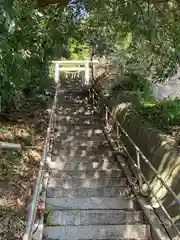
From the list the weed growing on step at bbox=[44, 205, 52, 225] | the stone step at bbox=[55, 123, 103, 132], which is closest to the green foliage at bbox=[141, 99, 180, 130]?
the stone step at bbox=[55, 123, 103, 132]

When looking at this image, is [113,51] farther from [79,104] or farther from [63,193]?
[63,193]

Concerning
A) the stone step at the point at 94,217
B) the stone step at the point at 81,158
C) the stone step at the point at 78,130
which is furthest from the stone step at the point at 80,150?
the stone step at the point at 94,217

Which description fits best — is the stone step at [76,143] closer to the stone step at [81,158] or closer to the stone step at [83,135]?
the stone step at [83,135]

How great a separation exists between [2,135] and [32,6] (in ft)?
9.78

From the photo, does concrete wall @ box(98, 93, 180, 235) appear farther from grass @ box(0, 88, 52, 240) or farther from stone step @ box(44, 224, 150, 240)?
grass @ box(0, 88, 52, 240)

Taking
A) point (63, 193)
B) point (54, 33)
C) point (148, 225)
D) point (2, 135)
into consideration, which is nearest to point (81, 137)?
point (2, 135)

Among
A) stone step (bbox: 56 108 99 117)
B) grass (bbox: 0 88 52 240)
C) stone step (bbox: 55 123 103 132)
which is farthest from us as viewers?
stone step (bbox: 56 108 99 117)

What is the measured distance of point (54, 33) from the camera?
12172 millimetres

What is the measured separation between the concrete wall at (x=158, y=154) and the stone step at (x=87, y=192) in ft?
1.72

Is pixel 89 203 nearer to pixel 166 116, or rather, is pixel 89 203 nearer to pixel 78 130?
pixel 166 116

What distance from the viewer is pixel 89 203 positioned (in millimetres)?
6473

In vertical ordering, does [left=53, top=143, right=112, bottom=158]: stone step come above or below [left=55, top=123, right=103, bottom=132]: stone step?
below

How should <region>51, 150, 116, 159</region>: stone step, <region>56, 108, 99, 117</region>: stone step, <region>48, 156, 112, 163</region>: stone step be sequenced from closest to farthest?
1. <region>48, 156, 112, 163</region>: stone step
2. <region>51, 150, 116, 159</region>: stone step
3. <region>56, 108, 99, 117</region>: stone step

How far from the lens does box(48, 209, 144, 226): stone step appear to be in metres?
5.94
